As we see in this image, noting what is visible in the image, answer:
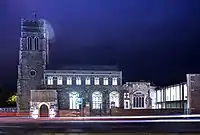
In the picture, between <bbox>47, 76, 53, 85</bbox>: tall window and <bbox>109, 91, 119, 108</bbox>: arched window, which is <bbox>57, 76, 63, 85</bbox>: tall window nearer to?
<bbox>47, 76, 53, 85</bbox>: tall window

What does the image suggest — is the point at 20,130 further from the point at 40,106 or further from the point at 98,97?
the point at 98,97

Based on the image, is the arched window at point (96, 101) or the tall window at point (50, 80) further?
the tall window at point (50, 80)

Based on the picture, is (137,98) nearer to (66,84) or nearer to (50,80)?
(66,84)

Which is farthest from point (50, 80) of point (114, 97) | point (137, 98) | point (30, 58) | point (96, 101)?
point (137, 98)

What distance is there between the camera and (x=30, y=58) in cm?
6462

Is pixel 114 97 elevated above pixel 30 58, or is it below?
below

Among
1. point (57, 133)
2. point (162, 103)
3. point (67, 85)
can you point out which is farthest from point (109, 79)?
point (57, 133)

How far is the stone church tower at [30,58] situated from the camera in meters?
63.3

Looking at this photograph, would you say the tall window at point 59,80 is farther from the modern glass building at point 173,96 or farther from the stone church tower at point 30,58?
the modern glass building at point 173,96

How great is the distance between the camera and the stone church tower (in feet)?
208

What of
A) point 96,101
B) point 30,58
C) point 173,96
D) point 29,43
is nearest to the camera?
point 173,96

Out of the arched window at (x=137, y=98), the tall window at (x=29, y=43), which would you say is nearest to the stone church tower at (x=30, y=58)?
the tall window at (x=29, y=43)

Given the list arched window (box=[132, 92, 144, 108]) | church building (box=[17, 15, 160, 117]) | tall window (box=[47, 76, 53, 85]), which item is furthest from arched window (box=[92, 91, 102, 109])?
tall window (box=[47, 76, 53, 85])

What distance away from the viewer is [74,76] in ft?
217
